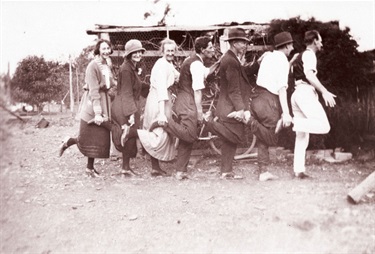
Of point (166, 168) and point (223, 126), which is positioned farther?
→ point (166, 168)

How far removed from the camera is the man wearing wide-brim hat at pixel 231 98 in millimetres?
5656

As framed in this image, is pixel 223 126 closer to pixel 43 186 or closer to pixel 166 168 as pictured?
pixel 166 168

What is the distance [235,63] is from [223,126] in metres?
0.86

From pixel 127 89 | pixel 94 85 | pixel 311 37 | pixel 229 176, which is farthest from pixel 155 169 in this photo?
pixel 311 37

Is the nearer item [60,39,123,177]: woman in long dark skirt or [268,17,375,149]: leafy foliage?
[60,39,123,177]: woman in long dark skirt

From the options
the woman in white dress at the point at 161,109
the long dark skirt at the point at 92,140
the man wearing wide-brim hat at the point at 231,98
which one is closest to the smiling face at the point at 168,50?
the woman in white dress at the point at 161,109

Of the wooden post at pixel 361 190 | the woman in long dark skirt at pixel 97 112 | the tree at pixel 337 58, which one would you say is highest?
the tree at pixel 337 58

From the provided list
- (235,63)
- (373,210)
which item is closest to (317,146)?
(235,63)

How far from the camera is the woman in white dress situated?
5.87m

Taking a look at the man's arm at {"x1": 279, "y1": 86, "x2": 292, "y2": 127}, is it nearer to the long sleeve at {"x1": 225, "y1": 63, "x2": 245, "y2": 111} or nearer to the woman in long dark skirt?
the long sleeve at {"x1": 225, "y1": 63, "x2": 245, "y2": 111}

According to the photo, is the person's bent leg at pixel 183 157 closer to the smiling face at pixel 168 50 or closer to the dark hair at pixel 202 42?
the smiling face at pixel 168 50

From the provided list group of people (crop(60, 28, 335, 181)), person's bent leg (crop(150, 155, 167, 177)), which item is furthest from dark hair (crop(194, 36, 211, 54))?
Result: person's bent leg (crop(150, 155, 167, 177))

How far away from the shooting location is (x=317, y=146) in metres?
6.96

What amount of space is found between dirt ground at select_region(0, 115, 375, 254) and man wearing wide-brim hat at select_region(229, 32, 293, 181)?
508mm
